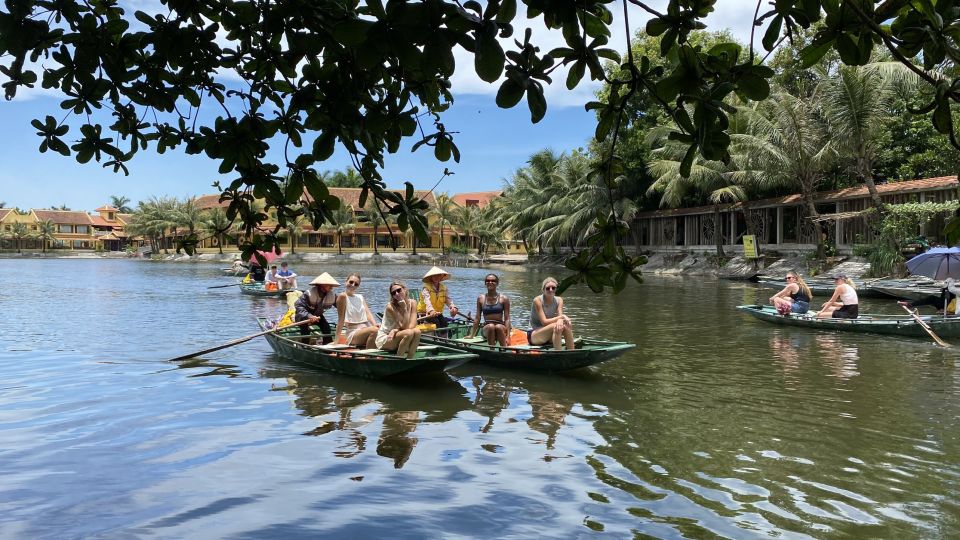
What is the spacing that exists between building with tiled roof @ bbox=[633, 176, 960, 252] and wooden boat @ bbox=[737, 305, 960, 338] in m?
9.85

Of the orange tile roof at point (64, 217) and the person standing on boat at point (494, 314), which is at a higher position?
the orange tile roof at point (64, 217)

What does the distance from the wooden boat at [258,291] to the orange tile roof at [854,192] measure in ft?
74.0

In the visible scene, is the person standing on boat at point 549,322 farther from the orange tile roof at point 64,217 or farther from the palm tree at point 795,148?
the orange tile roof at point 64,217

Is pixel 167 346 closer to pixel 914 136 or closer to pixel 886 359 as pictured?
pixel 886 359

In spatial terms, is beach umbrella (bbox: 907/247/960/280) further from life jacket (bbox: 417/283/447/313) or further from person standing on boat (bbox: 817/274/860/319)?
life jacket (bbox: 417/283/447/313)

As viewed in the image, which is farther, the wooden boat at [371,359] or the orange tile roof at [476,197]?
the orange tile roof at [476,197]

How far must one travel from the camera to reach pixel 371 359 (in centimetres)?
948

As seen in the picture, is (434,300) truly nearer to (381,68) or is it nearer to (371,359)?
(371,359)

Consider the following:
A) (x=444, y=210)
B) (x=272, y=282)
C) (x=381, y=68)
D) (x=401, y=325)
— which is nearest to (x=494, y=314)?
(x=401, y=325)

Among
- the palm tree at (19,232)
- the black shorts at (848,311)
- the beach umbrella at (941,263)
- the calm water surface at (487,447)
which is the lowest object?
the calm water surface at (487,447)

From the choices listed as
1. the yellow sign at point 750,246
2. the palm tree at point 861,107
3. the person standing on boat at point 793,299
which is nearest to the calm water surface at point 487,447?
the person standing on boat at point 793,299

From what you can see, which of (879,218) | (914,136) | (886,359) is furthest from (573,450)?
(914,136)

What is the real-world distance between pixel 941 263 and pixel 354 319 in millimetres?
13195

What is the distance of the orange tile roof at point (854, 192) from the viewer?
2430cm
